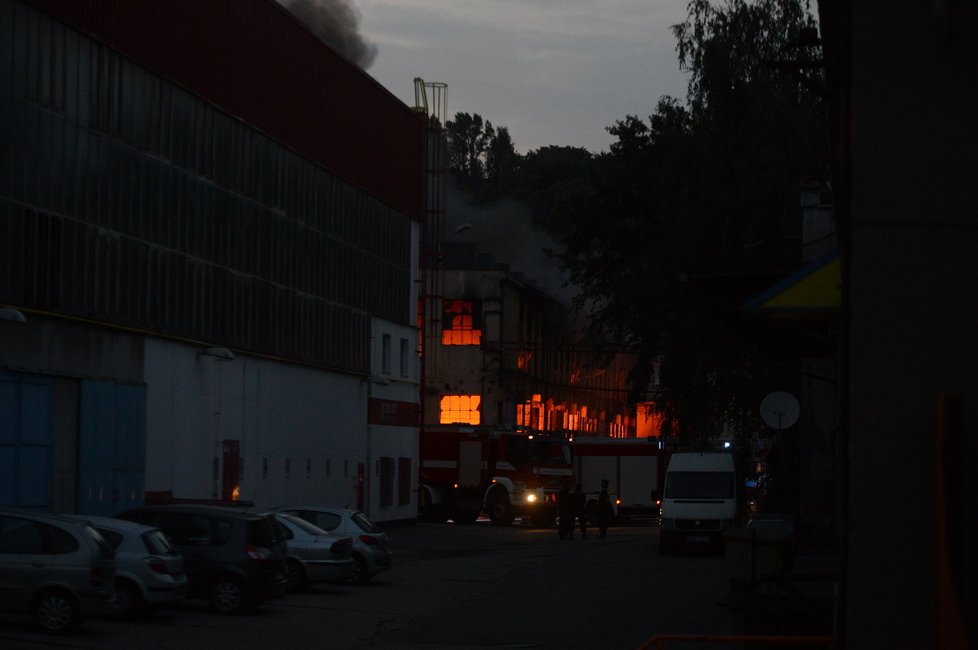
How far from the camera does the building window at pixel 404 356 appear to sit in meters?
57.2

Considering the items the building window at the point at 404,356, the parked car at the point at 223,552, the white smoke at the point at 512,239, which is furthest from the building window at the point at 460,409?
the parked car at the point at 223,552

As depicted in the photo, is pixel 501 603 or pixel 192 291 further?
pixel 192 291

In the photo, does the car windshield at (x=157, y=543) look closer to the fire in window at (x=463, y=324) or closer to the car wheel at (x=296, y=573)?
the car wheel at (x=296, y=573)

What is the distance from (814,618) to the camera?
45.3 ft

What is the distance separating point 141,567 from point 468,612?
612 cm

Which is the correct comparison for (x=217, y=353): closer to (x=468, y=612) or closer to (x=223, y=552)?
(x=468, y=612)

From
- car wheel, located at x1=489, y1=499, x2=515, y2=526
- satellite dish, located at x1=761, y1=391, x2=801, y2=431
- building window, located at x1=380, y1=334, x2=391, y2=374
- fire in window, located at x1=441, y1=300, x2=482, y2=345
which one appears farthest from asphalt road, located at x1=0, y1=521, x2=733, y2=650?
fire in window, located at x1=441, y1=300, x2=482, y2=345

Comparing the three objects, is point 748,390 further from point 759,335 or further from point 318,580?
point 759,335

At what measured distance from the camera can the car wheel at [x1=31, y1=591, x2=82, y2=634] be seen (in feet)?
63.6

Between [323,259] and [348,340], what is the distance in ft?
11.7

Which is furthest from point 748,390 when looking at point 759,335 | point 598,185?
point 759,335

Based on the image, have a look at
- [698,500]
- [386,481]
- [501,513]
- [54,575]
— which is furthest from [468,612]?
[501,513]

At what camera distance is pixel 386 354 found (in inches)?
2176

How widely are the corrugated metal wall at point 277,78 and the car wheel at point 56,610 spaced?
14.7 metres
